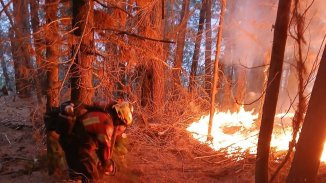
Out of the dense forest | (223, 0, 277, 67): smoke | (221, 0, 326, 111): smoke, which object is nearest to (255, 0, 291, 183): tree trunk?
the dense forest

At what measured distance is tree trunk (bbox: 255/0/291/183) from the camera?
15.4ft

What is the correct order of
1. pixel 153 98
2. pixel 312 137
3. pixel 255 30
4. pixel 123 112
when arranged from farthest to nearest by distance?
pixel 255 30
pixel 153 98
pixel 123 112
pixel 312 137

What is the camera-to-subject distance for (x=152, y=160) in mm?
7777

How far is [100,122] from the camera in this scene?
16.5 ft

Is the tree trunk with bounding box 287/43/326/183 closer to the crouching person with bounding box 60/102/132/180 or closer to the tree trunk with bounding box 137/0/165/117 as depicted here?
the crouching person with bounding box 60/102/132/180

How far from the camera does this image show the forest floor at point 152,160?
655 cm

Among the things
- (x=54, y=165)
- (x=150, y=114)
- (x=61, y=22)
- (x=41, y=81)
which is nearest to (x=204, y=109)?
(x=150, y=114)

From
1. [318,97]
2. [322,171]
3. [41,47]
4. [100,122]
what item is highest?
[41,47]

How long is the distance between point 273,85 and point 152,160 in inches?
147

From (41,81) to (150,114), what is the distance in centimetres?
318

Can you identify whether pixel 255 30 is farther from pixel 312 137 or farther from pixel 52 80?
pixel 312 137

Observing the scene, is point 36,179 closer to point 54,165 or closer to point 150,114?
point 54,165

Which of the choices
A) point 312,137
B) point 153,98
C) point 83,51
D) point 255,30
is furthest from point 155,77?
point 312,137

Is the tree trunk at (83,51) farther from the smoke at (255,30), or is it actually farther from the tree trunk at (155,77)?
the smoke at (255,30)
